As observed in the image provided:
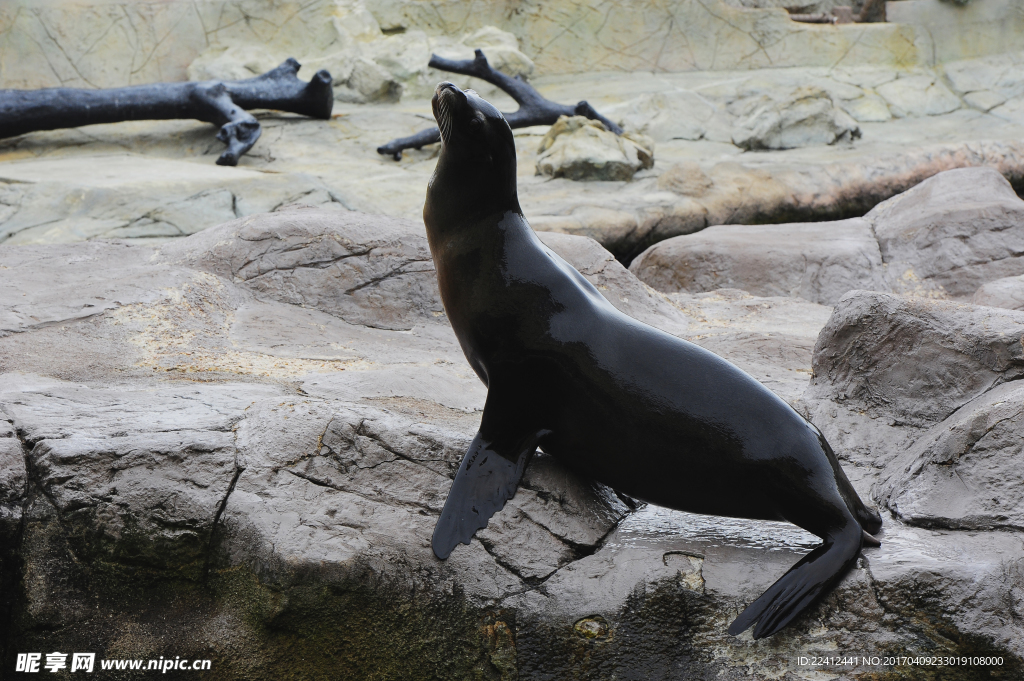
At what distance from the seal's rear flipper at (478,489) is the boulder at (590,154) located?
26.0 feet

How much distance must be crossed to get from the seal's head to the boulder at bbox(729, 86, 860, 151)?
9675 millimetres

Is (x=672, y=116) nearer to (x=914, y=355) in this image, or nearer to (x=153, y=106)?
(x=153, y=106)

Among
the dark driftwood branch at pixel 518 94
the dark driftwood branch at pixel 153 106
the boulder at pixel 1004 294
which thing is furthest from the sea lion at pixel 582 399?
the dark driftwood branch at pixel 518 94

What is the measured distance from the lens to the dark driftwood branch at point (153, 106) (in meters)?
10.4

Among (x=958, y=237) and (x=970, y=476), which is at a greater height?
(x=970, y=476)

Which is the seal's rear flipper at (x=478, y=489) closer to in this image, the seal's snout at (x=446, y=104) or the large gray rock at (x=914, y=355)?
the seal's snout at (x=446, y=104)

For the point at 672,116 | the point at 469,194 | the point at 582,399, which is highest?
the point at 469,194

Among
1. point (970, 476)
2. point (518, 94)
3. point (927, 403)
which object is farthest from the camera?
point (518, 94)

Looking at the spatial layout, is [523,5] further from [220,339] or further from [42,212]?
[220,339]

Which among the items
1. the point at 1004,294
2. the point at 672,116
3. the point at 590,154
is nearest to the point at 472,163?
the point at 1004,294

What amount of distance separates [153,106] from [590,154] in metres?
5.12

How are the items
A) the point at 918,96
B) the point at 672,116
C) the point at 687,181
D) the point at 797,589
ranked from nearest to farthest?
1. the point at 797,589
2. the point at 687,181
3. the point at 672,116
4. the point at 918,96

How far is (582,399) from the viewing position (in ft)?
8.67

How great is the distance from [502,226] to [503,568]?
1.00 meters
